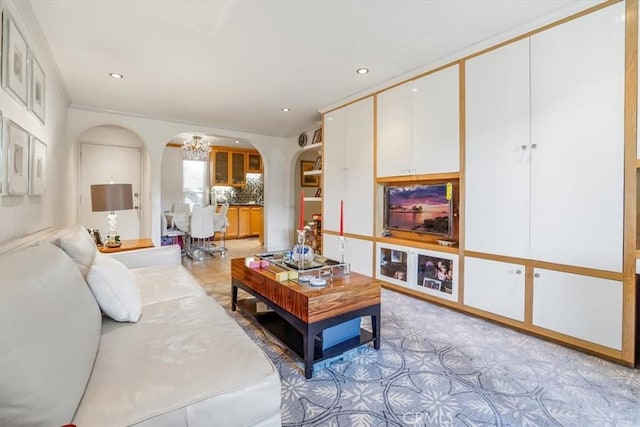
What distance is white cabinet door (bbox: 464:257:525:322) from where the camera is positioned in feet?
8.04

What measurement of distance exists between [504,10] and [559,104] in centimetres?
77

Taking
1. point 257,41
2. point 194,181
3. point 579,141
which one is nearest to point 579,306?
point 579,141

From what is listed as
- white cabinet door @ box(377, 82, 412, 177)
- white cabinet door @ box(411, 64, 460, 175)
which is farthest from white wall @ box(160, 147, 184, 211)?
white cabinet door @ box(411, 64, 460, 175)

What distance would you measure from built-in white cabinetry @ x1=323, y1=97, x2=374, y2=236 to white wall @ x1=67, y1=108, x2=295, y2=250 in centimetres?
205

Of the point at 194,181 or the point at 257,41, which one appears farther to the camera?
the point at 194,181

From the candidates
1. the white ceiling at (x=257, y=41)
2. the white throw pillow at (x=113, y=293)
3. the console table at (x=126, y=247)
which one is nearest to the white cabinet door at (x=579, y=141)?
the white ceiling at (x=257, y=41)

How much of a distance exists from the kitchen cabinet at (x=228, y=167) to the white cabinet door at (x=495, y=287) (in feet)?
21.2

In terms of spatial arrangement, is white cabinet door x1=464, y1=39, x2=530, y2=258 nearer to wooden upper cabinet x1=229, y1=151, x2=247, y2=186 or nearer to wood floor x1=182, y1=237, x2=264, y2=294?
wood floor x1=182, y1=237, x2=264, y2=294

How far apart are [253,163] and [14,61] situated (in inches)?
258

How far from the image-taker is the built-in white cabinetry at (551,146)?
198cm

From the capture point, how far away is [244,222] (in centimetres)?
800

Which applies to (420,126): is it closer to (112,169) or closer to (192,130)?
(192,130)

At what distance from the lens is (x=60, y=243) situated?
1686 mm

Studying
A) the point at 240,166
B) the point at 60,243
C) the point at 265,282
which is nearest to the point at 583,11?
the point at 265,282
